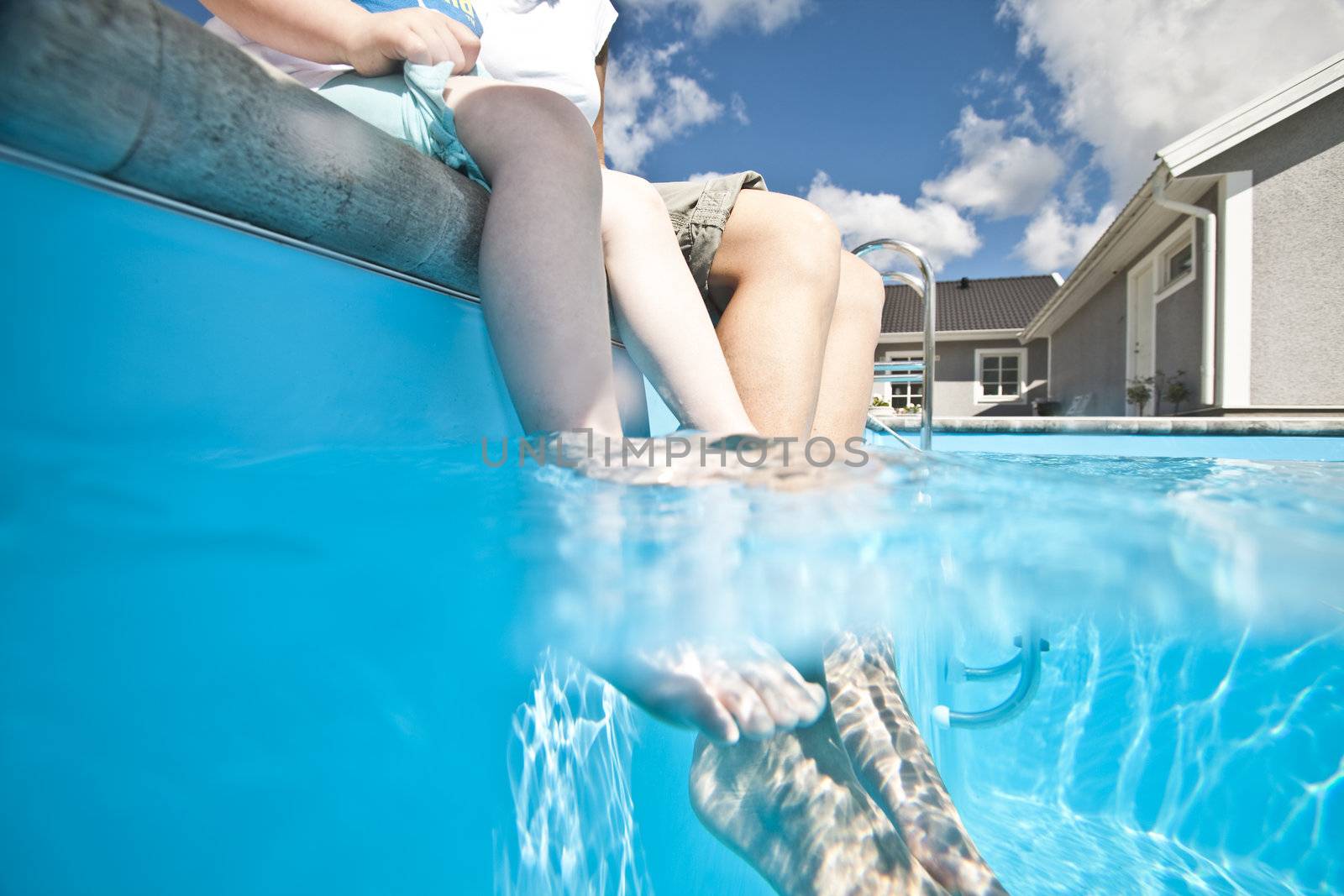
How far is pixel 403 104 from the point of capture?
1239 millimetres

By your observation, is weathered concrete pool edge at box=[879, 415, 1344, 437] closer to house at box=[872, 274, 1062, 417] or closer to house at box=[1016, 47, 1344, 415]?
house at box=[1016, 47, 1344, 415]

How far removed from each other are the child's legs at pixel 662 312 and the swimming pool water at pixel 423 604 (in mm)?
310

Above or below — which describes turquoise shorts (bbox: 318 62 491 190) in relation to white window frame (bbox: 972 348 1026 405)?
below

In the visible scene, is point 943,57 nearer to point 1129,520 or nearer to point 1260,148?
point 1260,148

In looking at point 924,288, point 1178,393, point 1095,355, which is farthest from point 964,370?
point 924,288

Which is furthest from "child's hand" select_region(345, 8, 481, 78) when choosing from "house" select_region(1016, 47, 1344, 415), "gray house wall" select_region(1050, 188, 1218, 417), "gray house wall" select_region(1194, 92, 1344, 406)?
"gray house wall" select_region(1050, 188, 1218, 417)

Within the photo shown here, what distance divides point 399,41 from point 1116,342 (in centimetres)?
1581

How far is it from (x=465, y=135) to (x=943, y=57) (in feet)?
83.1

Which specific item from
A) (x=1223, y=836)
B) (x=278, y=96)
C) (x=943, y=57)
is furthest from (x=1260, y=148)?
(x=943, y=57)

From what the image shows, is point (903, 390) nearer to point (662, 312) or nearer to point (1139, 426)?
point (1139, 426)

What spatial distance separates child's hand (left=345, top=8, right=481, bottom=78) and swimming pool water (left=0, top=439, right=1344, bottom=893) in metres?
0.69

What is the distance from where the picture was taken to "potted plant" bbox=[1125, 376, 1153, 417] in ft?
37.1

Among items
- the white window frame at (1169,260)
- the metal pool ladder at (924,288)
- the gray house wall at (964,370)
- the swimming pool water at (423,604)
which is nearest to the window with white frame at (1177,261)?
the white window frame at (1169,260)

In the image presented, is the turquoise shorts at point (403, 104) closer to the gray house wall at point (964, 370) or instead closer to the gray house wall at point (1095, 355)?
the gray house wall at point (1095, 355)
